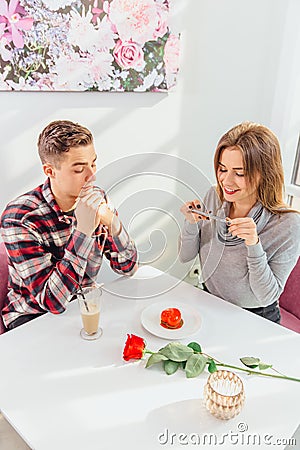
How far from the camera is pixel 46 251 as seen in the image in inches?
56.9

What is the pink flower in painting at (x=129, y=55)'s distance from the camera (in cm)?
183

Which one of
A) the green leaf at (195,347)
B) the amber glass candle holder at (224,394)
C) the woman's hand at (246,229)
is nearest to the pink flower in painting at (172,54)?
the woman's hand at (246,229)

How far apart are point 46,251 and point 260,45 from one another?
4.76 ft

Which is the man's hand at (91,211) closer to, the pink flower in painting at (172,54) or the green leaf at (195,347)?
the green leaf at (195,347)

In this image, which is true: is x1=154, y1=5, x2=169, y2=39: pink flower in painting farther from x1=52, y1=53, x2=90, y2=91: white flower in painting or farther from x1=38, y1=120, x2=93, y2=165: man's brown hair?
x1=38, y1=120, x2=93, y2=165: man's brown hair

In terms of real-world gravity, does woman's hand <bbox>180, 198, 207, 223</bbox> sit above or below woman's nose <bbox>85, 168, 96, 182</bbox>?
below

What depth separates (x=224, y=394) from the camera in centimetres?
106

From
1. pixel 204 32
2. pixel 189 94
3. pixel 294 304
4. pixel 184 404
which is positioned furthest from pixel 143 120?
pixel 184 404

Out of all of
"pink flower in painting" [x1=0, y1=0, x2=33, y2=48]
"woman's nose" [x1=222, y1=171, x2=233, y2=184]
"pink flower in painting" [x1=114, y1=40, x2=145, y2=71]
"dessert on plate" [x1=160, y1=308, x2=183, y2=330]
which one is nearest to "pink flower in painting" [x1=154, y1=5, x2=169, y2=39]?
"pink flower in painting" [x1=114, y1=40, x2=145, y2=71]

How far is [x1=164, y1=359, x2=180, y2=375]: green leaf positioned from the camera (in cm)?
114

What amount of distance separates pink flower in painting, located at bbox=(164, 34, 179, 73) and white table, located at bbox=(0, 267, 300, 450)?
3.53ft

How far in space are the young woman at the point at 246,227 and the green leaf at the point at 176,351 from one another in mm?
296

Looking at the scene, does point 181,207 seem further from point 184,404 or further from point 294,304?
point 294,304

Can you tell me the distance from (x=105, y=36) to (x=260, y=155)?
79 cm
